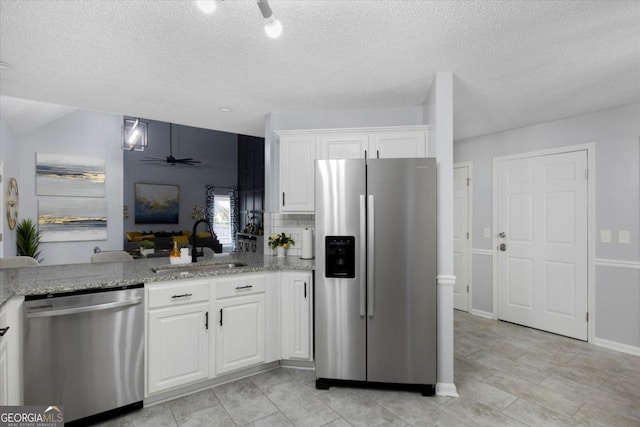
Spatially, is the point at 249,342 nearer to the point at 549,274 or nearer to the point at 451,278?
the point at 451,278

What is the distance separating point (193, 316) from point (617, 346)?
13.4ft

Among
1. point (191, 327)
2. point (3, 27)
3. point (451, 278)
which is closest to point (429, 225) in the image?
point (451, 278)

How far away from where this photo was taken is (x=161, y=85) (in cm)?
273

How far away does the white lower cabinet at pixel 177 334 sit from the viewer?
219 cm

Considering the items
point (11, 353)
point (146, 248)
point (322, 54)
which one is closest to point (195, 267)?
point (11, 353)

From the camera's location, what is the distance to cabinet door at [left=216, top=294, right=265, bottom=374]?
2.47 m

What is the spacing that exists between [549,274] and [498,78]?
248 centimetres

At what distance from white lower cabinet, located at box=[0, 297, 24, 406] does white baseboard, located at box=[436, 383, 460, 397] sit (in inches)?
104

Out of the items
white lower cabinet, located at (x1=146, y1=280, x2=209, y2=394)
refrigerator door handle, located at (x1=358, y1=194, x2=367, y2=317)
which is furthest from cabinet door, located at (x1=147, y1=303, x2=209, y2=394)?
refrigerator door handle, located at (x1=358, y1=194, x2=367, y2=317)

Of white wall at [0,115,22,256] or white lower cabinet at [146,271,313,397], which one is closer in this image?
white lower cabinet at [146,271,313,397]

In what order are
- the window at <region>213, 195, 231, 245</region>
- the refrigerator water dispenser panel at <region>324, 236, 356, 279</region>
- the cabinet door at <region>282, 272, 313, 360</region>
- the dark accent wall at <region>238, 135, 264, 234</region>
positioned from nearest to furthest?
the refrigerator water dispenser panel at <region>324, 236, 356, 279</region> < the cabinet door at <region>282, 272, 313, 360</region> < the dark accent wall at <region>238, 135, 264, 234</region> < the window at <region>213, 195, 231, 245</region>

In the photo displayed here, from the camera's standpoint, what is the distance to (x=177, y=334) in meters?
2.28

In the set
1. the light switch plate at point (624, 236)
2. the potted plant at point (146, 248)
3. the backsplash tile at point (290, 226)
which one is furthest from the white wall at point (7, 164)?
the light switch plate at point (624, 236)

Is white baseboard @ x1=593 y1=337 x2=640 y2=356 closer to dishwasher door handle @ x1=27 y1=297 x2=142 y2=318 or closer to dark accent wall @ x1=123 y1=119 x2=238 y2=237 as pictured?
dishwasher door handle @ x1=27 y1=297 x2=142 y2=318
